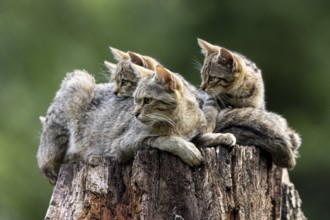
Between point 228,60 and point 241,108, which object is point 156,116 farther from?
point 228,60

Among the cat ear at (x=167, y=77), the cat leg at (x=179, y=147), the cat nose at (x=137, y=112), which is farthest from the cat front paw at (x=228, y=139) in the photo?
the cat nose at (x=137, y=112)

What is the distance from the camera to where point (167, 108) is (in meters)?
11.6

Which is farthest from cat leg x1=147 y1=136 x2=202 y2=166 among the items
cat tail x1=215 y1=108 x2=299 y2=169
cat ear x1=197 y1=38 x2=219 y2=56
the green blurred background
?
the green blurred background

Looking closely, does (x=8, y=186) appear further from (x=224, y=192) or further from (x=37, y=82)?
(x=224, y=192)

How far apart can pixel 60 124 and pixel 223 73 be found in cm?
176

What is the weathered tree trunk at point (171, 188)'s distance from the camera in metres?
10.8

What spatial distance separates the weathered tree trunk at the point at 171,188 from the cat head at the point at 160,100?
49 cm

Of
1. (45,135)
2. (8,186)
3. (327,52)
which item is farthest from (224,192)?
(327,52)

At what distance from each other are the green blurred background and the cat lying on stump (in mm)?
8885

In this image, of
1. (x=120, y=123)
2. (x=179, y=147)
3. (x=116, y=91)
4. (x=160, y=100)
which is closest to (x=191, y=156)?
(x=179, y=147)

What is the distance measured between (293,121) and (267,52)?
1357 mm

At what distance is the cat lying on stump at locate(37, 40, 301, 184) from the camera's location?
1156 centimetres

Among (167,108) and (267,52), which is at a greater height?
(267,52)

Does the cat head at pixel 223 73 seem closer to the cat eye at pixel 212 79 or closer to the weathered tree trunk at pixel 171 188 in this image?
the cat eye at pixel 212 79
